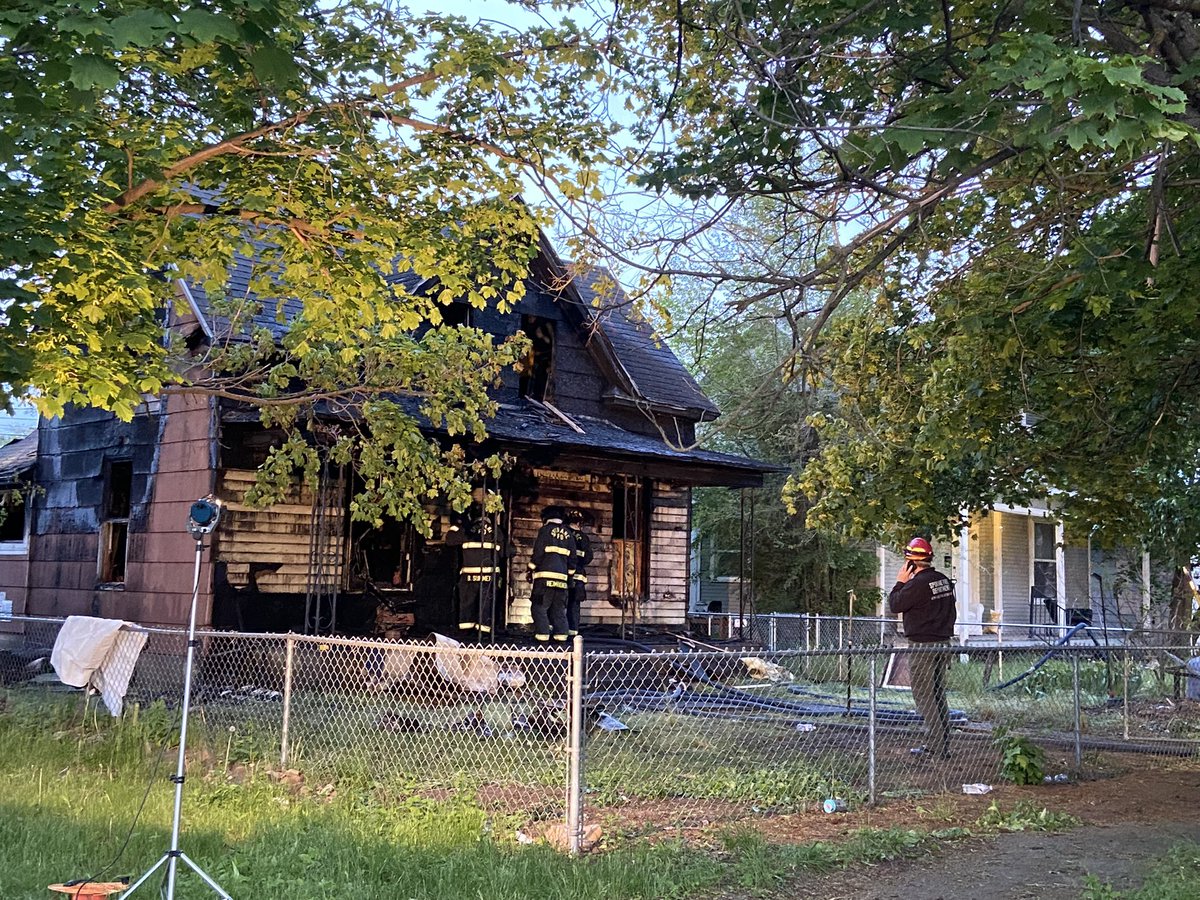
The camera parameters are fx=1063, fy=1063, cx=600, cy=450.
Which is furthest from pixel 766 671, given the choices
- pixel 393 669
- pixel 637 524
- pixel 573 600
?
pixel 393 669

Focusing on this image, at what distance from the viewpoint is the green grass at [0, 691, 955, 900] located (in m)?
5.37

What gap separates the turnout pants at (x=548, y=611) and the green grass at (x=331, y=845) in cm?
491

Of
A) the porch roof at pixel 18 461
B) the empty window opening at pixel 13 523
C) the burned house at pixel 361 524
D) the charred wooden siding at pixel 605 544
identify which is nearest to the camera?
the burned house at pixel 361 524

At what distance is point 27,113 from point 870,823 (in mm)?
6399

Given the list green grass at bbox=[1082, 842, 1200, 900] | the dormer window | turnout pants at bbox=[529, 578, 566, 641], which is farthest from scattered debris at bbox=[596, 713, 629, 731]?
the dormer window

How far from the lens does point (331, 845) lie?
5.91 m

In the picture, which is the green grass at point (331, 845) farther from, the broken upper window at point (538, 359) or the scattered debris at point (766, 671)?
the broken upper window at point (538, 359)

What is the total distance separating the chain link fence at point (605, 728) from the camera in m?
7.39

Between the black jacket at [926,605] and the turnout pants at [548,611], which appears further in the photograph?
the turnout pants at [548,611]

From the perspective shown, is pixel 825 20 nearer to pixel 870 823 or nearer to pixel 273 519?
pixel 870 823

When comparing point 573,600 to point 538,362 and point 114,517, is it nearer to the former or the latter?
point 538,362

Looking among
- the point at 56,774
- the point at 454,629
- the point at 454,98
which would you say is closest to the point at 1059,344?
the point at 454,98

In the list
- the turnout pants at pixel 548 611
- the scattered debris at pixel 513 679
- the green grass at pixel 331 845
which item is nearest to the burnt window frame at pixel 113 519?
the turnout pants at pixel 548 611

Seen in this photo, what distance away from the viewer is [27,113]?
202 inches
